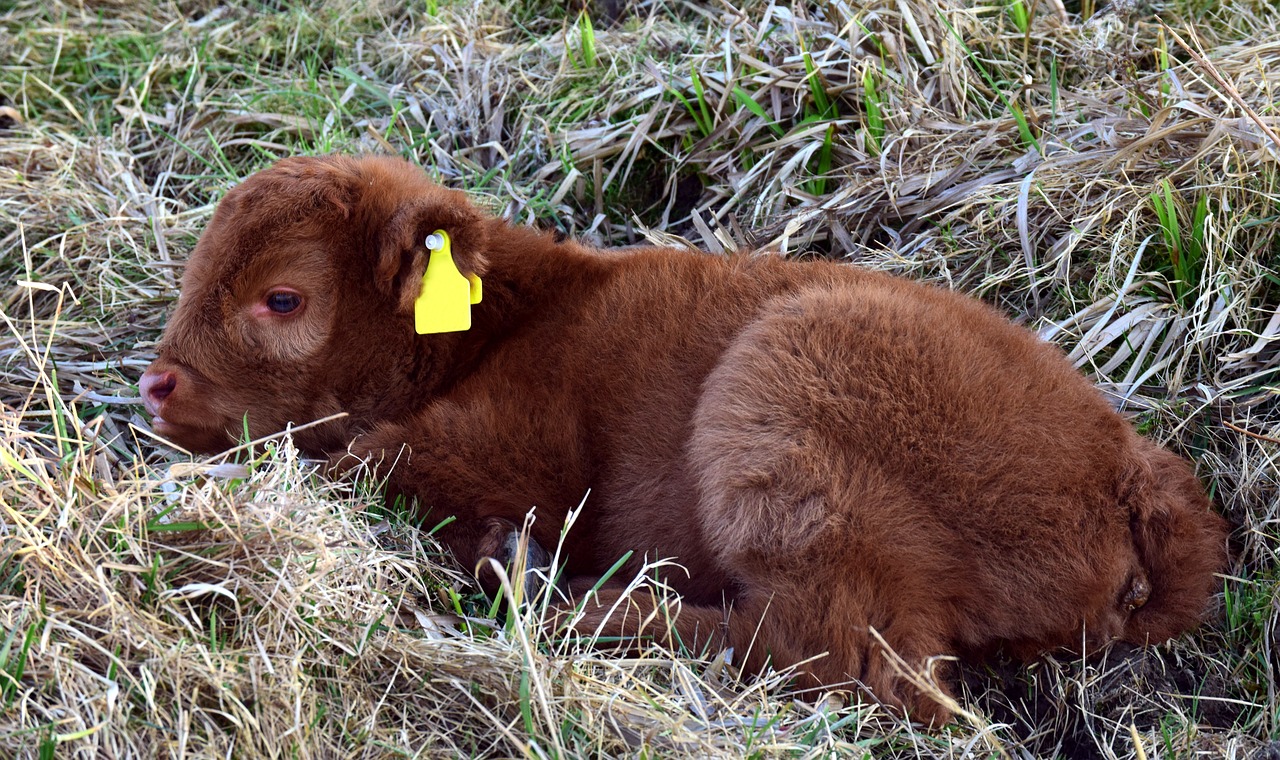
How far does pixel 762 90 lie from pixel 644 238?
84 centimetres

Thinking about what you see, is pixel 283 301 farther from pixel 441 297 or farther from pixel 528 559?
pixel 528 559

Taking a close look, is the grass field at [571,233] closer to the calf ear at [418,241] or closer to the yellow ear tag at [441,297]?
the yellow ear tag at [441,297]

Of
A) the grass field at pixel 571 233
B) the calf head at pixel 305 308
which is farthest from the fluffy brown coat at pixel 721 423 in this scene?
the grass field at pixel 571 233

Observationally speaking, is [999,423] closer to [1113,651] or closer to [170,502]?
[1113,651]

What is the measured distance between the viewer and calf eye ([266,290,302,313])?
367 centimetres

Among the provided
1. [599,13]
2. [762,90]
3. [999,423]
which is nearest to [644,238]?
[762,90]

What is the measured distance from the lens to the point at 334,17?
6.47 meters

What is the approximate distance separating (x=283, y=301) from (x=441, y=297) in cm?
52

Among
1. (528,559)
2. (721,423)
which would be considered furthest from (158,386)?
(721,423)

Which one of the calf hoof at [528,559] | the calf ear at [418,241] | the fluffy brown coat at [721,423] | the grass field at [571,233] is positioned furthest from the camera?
the calf ear at [418,241]

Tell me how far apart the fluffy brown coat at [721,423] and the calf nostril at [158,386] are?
0.01 meters

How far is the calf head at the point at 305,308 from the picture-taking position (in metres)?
3.62

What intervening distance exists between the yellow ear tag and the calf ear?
0.09 feet

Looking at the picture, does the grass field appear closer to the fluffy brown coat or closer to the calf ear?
the fluffy brown coat
